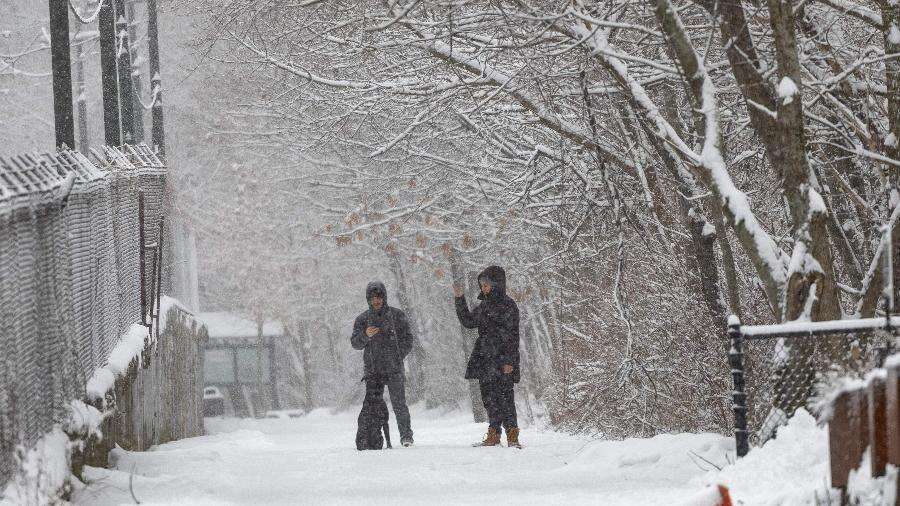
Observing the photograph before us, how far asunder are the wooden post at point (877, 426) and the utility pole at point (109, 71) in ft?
38.4

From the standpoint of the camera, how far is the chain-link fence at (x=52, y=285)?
6469mm

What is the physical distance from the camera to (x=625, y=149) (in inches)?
493

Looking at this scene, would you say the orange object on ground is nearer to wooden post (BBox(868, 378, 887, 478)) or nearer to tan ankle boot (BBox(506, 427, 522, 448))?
wooden post (BBox(868, 378, 887, 478))

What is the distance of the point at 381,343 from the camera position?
521 inches

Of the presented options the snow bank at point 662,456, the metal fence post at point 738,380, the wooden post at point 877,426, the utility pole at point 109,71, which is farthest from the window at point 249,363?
the wooden post at point 877,426

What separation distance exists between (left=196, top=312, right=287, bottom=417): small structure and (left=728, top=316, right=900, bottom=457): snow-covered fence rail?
50.6m

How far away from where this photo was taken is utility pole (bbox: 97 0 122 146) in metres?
16.1

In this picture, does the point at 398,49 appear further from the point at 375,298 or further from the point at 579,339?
the point at 579,339

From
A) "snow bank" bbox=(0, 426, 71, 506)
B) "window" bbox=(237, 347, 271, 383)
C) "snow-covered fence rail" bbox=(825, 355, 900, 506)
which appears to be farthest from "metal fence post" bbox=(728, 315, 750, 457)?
"window" bbox=(237, 347, 271, 383)

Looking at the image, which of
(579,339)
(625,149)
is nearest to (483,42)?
(625,149)

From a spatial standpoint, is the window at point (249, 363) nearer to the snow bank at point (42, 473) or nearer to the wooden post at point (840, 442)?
the snow bank at point (42, 473)

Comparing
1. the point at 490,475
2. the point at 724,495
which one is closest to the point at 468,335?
the point at 490,475

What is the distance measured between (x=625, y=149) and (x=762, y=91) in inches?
155

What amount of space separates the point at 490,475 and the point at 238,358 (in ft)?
163
